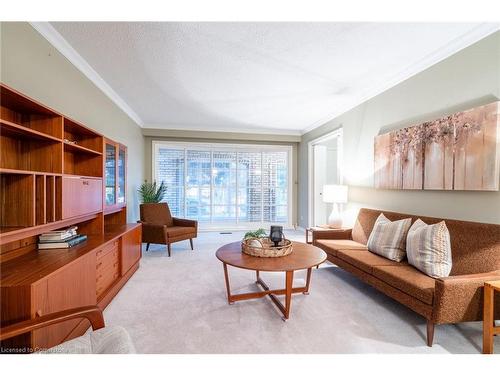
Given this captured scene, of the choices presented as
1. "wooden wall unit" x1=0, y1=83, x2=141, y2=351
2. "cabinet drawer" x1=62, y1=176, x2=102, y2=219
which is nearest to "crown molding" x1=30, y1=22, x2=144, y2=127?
"wooden wall unit" x1=0, y1=83, x2=141, y2=351

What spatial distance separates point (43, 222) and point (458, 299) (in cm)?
293

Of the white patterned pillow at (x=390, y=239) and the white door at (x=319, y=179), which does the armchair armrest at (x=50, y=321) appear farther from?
the white door at (x=319, y=179)

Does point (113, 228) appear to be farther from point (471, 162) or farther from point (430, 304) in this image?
point (471, 162)

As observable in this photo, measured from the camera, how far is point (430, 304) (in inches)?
63.0

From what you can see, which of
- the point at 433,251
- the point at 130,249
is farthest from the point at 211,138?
the point at 433,251

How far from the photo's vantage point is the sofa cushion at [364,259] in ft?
7.15

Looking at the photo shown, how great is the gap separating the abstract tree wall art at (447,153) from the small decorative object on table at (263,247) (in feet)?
5.26

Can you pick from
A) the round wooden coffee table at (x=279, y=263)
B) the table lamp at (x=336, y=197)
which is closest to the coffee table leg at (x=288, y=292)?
the round wooden coffee table at (x=279, y=263)

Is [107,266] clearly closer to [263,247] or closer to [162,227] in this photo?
[162,227]
